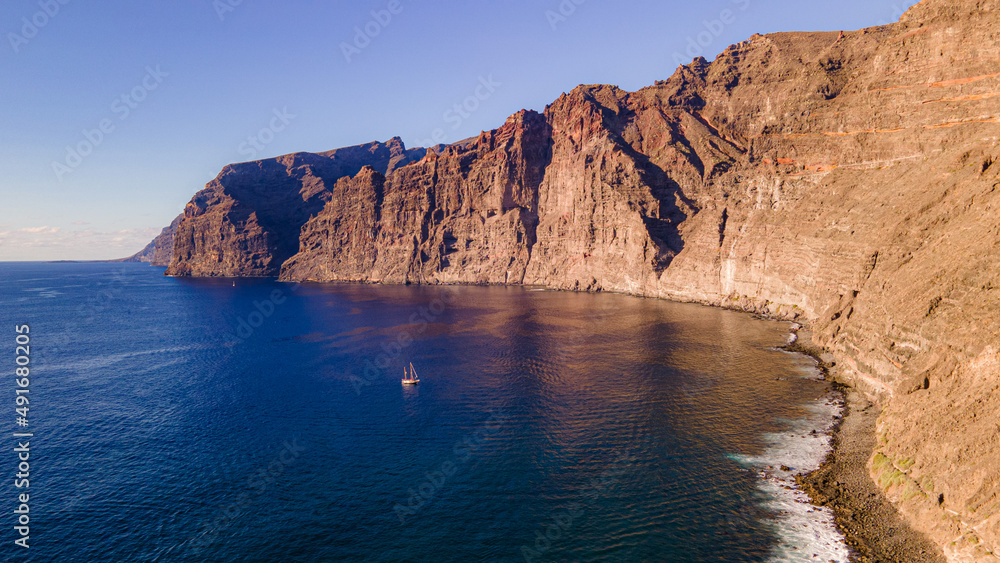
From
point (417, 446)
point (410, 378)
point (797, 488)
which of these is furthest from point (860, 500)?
point (410, 378)

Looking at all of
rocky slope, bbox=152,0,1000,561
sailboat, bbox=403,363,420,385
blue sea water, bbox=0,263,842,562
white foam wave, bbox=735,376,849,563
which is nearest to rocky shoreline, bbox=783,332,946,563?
white foam wave, bbox=735,376,849,563

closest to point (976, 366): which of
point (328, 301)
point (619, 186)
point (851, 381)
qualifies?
point (851, 381)

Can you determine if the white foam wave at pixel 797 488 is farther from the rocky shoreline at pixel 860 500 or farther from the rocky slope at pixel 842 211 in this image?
the rocky slope at pixel 842 211

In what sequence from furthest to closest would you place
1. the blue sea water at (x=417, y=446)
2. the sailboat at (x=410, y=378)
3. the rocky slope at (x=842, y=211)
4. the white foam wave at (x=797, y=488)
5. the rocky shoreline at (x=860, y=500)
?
the sailboat at (x=410, y=378)
the rocky slope at (x=842, y=211)
the blue sea water at (x=417, y=446)
the white foam wave at (x=797, y=488)
the rocky shoreline at (x=860, y=500)

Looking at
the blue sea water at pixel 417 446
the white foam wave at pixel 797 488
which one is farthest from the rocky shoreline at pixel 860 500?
the blue sea water at pixel 417 446

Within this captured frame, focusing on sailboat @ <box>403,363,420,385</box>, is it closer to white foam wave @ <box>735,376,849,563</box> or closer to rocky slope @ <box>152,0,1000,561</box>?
white foam wave @ <box>735,376,849,563</box>
